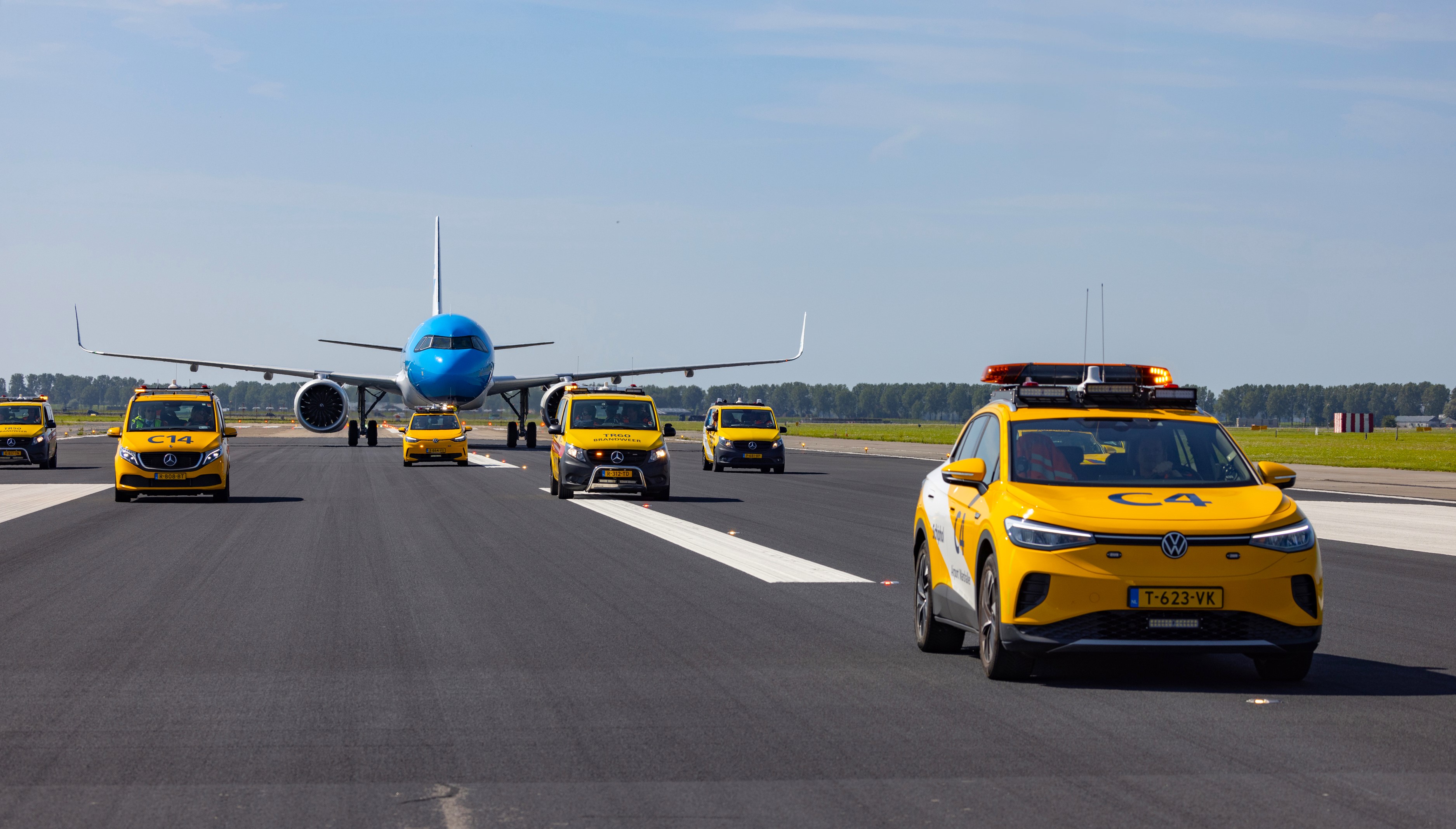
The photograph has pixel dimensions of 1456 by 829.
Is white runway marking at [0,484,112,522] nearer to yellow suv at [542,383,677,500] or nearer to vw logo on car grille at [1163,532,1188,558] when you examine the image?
yellow suv at [542,383,677,500]

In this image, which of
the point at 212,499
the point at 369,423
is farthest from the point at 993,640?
the point at 369,423

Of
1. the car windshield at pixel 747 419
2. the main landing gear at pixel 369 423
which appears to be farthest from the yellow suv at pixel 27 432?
the car windshield at pixel 747 419

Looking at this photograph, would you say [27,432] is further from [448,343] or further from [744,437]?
[744,437]

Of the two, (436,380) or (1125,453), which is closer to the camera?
(1125,453)

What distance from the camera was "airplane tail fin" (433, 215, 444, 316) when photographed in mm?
67438

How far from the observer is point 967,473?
9.25m

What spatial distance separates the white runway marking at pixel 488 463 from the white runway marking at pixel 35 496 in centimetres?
1176

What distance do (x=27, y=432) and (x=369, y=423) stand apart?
856 inches

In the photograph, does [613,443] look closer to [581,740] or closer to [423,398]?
[581,740]

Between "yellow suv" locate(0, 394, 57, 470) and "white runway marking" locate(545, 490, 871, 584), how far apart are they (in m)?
21.1

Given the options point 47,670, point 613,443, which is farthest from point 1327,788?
point 613,443

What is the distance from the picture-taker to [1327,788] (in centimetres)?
650

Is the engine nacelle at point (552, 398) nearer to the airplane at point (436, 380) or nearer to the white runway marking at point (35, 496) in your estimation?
the airplane at point (436, 380)

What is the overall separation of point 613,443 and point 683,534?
748 centimetres
